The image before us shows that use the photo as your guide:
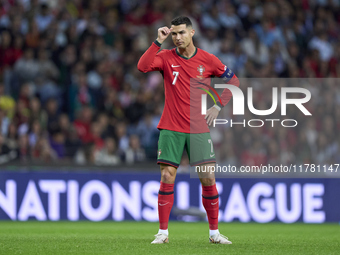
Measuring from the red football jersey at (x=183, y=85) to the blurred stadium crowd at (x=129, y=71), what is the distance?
4.14 metres

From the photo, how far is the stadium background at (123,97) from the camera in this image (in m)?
11.0

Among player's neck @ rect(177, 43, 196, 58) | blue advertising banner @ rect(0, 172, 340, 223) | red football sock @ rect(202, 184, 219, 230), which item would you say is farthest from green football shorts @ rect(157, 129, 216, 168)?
blue advertising banner @ rect(0, 172, 340, 223)

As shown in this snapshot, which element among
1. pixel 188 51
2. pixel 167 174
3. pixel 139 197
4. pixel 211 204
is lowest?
pixel 139 197

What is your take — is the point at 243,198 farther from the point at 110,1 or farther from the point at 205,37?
the point at 110,1

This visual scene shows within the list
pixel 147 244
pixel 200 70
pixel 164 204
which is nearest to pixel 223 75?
pixel 200 70

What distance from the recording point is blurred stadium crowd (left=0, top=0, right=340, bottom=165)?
1127 cm

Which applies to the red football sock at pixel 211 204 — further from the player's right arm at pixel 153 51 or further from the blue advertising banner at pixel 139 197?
the blue advertising banner at pixel 139 197

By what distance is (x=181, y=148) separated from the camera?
21.8 ft

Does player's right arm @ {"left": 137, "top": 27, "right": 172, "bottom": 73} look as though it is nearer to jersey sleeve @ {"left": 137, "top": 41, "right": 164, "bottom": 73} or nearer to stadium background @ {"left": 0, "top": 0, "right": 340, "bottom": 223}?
jersey sleeve @ {"left": 137, "top": 41, "right": 164, "bottom": 73}

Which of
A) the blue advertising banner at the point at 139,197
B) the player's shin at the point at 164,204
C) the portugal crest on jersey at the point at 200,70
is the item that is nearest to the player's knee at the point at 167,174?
the player's shin at the point at 164,204

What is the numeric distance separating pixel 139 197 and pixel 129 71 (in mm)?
3934

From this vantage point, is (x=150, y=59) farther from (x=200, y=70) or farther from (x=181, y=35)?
(x=200, y=70)

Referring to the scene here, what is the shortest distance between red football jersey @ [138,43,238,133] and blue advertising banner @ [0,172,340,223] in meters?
4.55

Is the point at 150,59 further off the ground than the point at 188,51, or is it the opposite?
the point at 188,51
